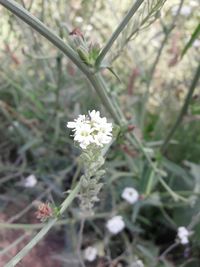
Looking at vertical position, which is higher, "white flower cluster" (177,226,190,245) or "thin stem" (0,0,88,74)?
"thin stem" (0,0,88,74)

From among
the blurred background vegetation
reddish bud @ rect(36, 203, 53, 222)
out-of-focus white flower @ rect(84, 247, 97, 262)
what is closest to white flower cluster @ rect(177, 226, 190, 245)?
the blurred background vegetation

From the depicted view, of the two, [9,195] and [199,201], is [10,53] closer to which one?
[9,195]

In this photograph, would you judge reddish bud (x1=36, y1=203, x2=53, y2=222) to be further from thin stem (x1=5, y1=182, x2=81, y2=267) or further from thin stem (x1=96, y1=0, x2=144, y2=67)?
thin stem (x1=96, y1=0, x2=144, y2=67)

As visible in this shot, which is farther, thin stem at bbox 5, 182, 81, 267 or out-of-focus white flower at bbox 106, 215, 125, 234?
out-of-focus white flower at bbox 106, 215, 125, 234

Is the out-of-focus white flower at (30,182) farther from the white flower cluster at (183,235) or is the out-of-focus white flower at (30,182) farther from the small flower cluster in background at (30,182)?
the white flower cluster at (183,235)

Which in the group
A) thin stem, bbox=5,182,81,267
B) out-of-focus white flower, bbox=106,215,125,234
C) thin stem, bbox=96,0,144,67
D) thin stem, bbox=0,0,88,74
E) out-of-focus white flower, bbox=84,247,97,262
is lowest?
out-of-focus white flower, bbox=84,247,97,262
